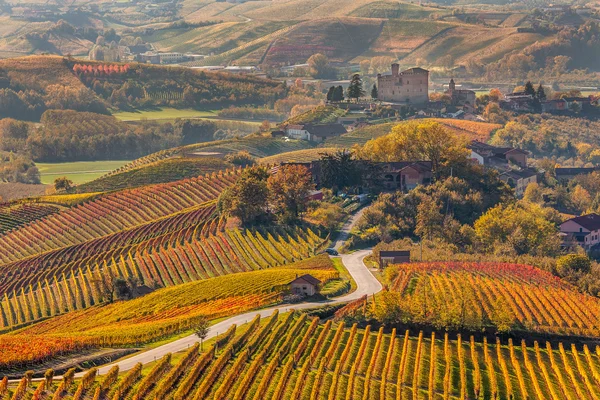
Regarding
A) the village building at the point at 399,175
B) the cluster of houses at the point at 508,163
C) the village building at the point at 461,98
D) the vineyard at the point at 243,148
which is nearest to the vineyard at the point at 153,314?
the village building at the point at 399,175

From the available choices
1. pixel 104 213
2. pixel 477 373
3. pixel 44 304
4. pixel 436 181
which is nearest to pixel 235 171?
pixel 104 213

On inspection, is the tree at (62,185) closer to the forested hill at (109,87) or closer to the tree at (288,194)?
the tree at (288,194)

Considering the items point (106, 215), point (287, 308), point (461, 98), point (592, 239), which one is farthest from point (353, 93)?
point (287, 308)

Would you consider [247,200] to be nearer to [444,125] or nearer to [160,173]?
[160,173]

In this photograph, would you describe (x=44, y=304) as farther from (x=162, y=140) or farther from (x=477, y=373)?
(x=162, y=140)

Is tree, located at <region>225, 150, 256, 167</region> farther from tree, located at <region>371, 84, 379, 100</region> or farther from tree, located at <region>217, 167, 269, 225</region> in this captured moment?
tree, located at <region>217, 167, 269, 225</region>

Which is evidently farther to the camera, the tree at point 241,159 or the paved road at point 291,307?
the tree at point 241,159
